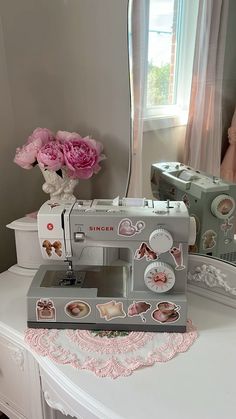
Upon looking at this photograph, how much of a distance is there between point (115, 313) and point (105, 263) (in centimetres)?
27

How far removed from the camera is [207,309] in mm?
987

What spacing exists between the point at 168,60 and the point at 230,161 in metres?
0.35

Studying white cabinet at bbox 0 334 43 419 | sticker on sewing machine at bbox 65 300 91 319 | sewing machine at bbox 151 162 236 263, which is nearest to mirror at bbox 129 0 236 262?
sewing machine at bbox 151 162 236 263

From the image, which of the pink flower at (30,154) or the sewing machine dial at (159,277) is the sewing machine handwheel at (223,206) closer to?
the sewing machine dial at (159,277)

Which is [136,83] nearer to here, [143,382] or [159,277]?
[159,277]

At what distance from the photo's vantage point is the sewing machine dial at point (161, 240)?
85 cm

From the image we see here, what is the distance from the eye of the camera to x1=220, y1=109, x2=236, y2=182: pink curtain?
0.98 metres

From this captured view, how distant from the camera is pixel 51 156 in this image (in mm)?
1090

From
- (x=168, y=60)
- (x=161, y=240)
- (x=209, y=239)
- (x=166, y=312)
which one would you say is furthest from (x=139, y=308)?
(x=168, y=60)

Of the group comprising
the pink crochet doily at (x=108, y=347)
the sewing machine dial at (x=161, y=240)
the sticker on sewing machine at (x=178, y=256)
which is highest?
the sewing machine dial at (x=161, y=240)

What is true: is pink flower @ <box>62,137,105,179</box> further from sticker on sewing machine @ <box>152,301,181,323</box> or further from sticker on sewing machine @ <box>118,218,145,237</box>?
sticker on sewing machine @ <box>152,301,181,323</box>

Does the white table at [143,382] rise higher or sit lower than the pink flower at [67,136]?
lower

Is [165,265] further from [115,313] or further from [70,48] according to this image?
[70,48]

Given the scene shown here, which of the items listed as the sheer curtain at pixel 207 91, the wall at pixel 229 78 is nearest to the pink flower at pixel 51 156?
the sheer curtain at pixel 207 91
